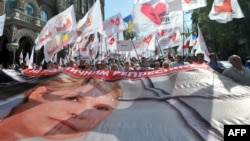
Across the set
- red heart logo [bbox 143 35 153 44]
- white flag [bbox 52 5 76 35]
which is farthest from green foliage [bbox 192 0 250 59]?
white flag [bbox 52 5 76 35]

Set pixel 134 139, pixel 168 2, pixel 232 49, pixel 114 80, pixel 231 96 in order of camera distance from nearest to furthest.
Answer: pixel 134 139 → pixel 231 96 → pixel 114 80 → pixel 168 2 → pixel 232 49

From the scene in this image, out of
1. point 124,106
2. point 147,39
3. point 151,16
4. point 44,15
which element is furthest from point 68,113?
point 44,15

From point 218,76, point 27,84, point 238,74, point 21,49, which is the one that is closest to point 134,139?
point 218,76

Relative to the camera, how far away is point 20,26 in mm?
27859

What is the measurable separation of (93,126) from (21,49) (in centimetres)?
2694

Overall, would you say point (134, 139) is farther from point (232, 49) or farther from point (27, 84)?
point (232, 49)

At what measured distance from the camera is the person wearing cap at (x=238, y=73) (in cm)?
580

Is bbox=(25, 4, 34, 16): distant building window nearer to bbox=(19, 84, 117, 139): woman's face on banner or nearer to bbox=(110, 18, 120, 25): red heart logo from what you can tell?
bbox=(110, 18, 120, 25): red heart logo

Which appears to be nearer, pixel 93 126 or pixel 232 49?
pixel 93 126

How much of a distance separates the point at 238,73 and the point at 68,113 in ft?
10.7

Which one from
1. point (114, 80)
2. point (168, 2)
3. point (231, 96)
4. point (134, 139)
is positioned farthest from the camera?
point (168, 2)

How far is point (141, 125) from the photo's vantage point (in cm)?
416
